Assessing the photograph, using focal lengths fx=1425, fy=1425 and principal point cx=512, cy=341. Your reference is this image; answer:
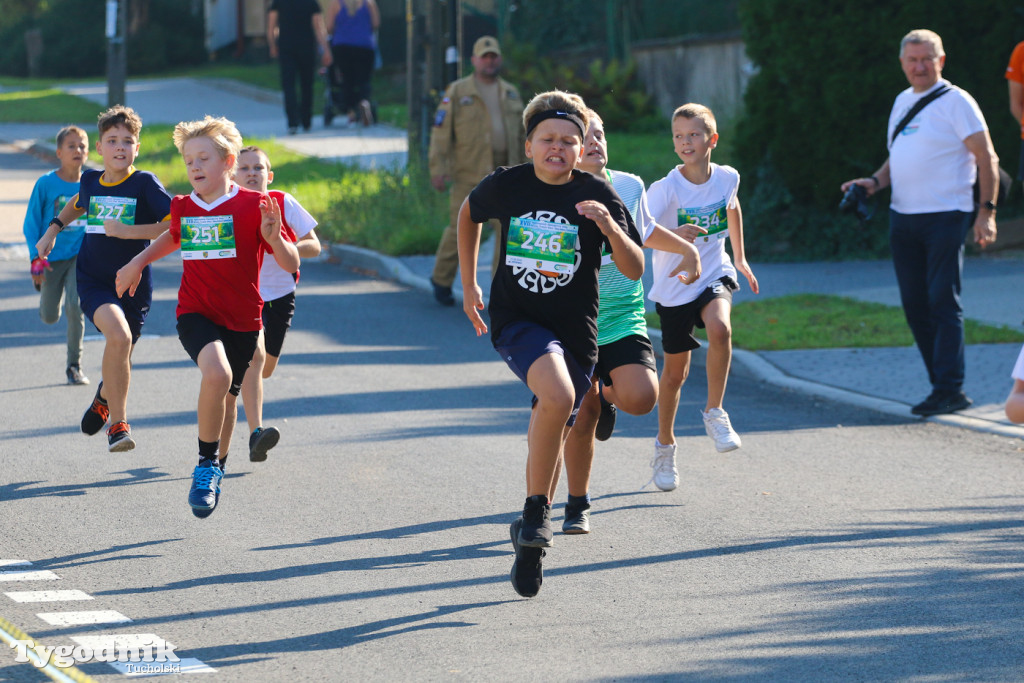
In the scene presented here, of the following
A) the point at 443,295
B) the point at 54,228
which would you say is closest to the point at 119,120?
the point at 54,228

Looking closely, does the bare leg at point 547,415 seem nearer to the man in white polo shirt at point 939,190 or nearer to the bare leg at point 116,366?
the bare leg at point 116,366

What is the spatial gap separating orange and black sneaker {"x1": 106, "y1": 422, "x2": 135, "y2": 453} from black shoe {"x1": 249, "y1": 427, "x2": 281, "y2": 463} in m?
0.61

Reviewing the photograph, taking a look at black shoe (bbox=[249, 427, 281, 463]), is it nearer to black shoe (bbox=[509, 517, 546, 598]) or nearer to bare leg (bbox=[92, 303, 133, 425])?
bare leg (bbox=[92, 303, 133, 425])

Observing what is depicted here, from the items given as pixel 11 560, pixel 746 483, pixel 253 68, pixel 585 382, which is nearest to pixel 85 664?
pixel 11 560

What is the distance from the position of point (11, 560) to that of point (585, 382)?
7.92ft

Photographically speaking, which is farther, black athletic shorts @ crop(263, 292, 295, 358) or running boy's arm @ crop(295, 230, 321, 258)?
black athletic shorts @ crop(263, 292, 295, 358)

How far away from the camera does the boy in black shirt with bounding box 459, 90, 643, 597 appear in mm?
5328

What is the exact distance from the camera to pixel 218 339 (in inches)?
253

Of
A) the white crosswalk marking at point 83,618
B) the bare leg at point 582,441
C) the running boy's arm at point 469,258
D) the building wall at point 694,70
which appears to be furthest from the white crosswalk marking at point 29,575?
the building wall at point 694,70

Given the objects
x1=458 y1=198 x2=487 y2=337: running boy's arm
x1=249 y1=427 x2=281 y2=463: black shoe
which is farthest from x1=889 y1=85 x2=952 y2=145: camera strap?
x1=249 y1=427 x2=281 y2=463: black shoe

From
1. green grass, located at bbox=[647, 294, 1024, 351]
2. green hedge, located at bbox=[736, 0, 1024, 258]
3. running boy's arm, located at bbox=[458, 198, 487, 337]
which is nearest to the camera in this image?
running boy's arm, located at bbox=[458, 198, 487, 337]

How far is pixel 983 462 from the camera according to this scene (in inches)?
301

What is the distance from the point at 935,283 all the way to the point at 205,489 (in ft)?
16.4

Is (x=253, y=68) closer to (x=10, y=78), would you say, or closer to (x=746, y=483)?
(x=10, y=78)
